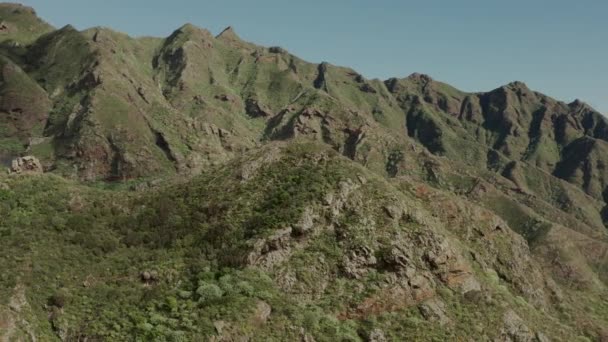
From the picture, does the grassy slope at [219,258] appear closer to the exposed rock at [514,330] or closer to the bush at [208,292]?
the bush at [208,292]

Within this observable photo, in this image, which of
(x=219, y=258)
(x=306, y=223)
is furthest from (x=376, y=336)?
(x=219, y=258)

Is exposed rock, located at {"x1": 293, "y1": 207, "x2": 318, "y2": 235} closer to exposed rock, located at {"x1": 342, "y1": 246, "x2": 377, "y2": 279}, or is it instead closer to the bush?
exposed rock, located at {"x1": 342, "y1": 246, "x2": 377, "y2": 279}

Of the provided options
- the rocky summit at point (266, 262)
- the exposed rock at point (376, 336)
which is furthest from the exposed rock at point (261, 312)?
the exposed rock at point (376, 336)

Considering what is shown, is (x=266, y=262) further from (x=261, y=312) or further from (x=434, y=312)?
(x=434, y=312)

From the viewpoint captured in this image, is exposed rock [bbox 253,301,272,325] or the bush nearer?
exposed rock [bbox 253,301,272,325]

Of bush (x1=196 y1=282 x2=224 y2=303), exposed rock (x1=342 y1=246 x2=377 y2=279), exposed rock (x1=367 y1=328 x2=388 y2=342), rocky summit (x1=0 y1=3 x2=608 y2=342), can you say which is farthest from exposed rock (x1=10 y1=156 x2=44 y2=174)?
exposed rock (x1=367 y1=328 x2=388 y2=342)

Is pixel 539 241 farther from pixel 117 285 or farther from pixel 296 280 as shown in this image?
pixel 117 285

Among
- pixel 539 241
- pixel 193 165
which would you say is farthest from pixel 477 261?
pixel 193 165

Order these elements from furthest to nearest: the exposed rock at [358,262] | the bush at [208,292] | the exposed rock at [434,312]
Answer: the exposed rock at [358,262], the exposed rock at [434,312], the bush at [208,292]

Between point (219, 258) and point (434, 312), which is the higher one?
point (219, 258)

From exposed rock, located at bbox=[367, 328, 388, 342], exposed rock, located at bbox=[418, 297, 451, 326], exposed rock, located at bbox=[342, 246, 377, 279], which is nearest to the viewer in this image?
exposed rock, located at bbox=[367, 328, 388, 342]

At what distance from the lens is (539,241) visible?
122000mm

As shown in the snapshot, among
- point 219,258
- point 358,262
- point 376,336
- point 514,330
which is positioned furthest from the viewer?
point 514,330

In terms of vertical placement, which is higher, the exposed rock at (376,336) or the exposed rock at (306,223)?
the exposed rock at (306,223)
